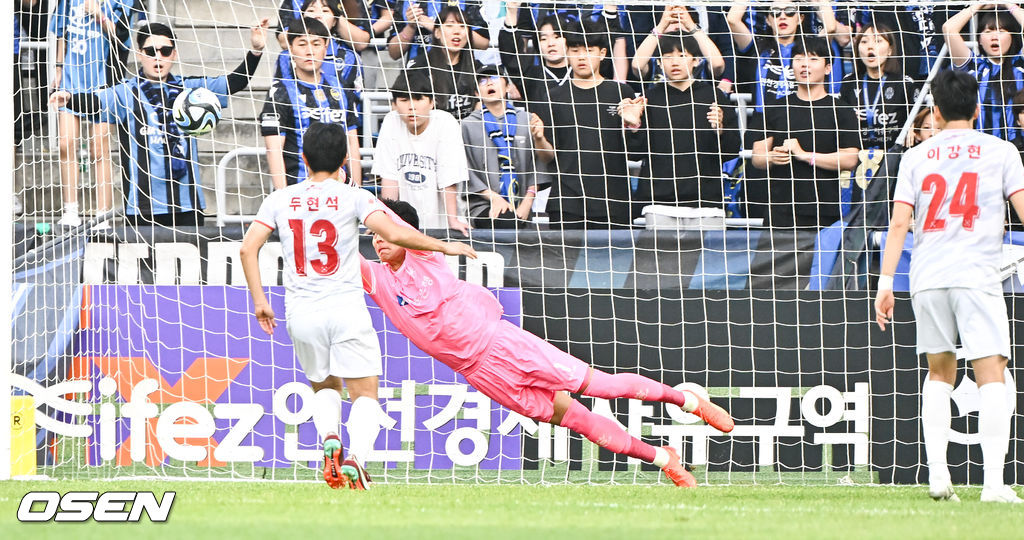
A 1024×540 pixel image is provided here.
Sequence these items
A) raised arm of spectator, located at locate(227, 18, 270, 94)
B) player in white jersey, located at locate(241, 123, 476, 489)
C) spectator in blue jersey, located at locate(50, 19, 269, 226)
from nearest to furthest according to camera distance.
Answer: player in white jersey, located at locate(241, 123, 476, 489), spectator in blue jersey, located at locate(50, 19, 269, 226), raised arm of spectator, located at locate(227, 18, 270, 94)

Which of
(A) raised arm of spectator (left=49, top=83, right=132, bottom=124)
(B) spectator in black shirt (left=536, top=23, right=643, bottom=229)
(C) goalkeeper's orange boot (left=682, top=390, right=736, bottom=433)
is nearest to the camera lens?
(C) goalkeeper's orange boot (left=682, top=390, right=736, bottom=433)

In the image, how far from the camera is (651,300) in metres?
8.72

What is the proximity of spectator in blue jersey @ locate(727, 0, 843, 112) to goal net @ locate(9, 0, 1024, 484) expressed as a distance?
3 cm

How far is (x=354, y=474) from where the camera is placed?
20.3ft

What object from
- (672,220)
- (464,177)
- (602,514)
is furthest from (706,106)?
(602,514)

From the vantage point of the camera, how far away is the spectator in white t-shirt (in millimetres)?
9555

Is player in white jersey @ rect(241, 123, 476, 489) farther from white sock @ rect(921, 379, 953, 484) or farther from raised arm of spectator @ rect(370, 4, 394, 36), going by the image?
raised arm of spectator @ rect(370, 4, 394, 36)

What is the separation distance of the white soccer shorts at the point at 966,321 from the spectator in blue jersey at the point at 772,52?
174 inches

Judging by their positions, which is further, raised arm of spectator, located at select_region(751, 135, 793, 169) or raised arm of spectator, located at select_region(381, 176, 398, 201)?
raised arm of spectator, located at select_region(751, 135, 793, 169)

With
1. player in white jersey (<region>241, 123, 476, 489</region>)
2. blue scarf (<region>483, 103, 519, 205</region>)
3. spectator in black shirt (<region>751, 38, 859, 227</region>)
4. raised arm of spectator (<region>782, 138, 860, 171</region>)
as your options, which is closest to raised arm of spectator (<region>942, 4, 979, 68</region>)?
spectator in black shirt (<region>751, 38, 859, 227</region>)

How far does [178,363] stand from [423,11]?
12.0 ft

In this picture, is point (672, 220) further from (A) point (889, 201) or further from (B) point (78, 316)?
(B) point (78, 316)

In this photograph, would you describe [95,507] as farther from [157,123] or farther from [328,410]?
[157,123]

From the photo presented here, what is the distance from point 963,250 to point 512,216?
4.52m
